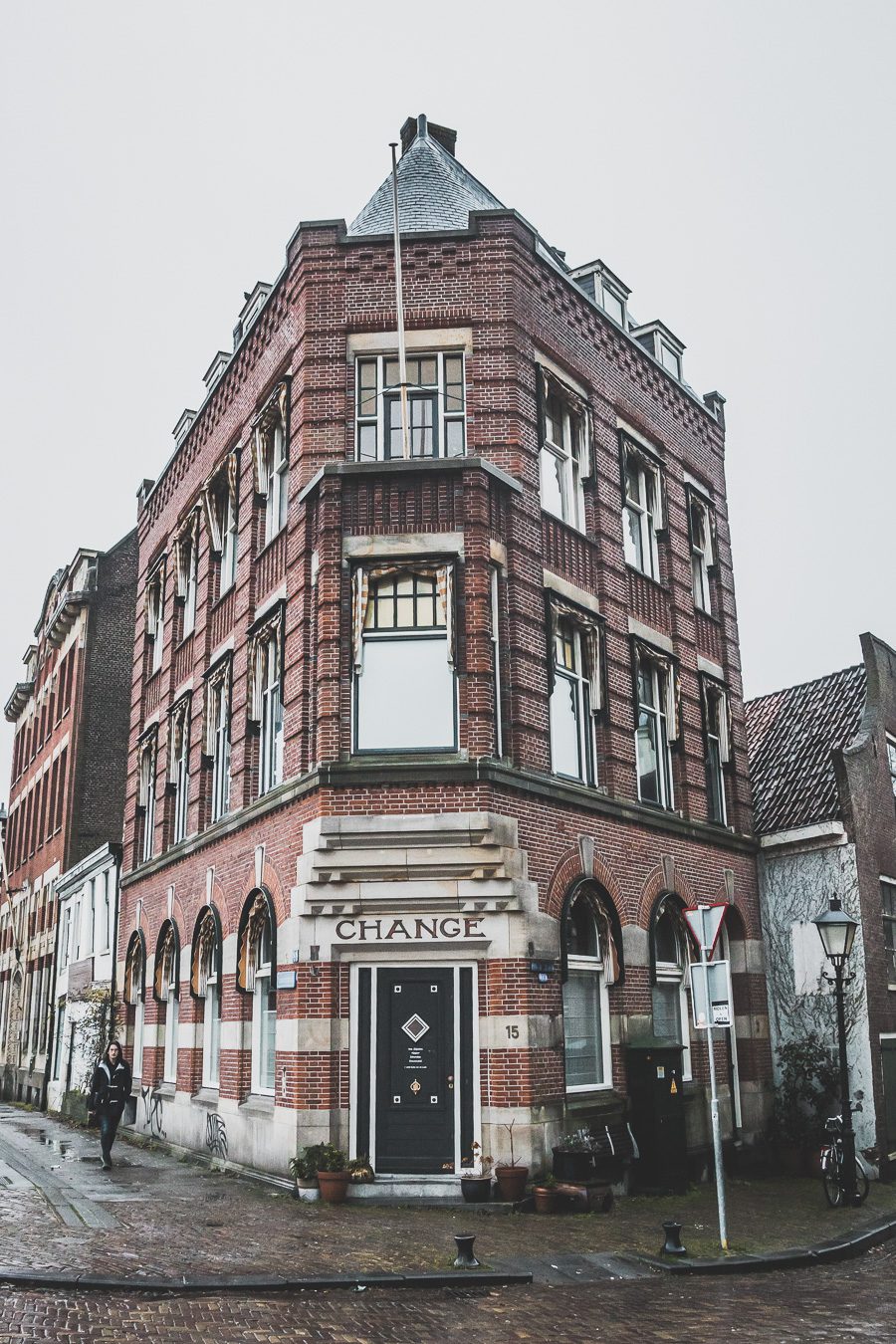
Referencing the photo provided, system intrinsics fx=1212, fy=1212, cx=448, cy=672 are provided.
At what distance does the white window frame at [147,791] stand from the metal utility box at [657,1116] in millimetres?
11946

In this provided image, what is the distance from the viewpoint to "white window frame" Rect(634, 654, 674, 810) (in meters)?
19.2

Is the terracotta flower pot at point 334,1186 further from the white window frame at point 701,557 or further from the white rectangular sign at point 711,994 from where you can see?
the white window frame at point 701,557

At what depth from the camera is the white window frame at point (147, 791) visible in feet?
79.7

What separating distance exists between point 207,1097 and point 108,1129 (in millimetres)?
1708

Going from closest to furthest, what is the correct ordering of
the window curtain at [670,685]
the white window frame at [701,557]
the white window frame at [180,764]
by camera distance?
the window curtain at [670,685]
the white window frame at [701,557]
the white window frame at [180,764]

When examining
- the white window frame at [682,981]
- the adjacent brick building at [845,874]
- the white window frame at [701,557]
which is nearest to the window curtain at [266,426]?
the white window frame at [701,557]

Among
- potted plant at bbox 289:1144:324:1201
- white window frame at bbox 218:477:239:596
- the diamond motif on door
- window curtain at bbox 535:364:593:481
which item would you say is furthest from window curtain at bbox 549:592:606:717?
potted plant at bbox 289:1144:324:1201

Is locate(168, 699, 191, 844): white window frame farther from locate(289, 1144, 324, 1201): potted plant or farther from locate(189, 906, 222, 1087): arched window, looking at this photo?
locate(289, 1144, 324, 1201): potted plant

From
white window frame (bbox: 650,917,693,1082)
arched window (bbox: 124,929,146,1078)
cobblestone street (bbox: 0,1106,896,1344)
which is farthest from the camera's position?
arched window (bbox: 124,929,146,1078)

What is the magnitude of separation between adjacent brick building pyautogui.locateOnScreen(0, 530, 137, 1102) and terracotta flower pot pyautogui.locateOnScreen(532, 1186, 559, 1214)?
2186 centimetres

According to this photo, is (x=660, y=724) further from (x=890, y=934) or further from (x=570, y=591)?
(x=890, y=934)

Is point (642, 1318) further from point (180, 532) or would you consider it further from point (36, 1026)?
point (36, 1026)

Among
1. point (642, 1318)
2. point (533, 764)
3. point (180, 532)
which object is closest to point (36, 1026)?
point (180, 532)

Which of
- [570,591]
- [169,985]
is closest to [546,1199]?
[570,591]
